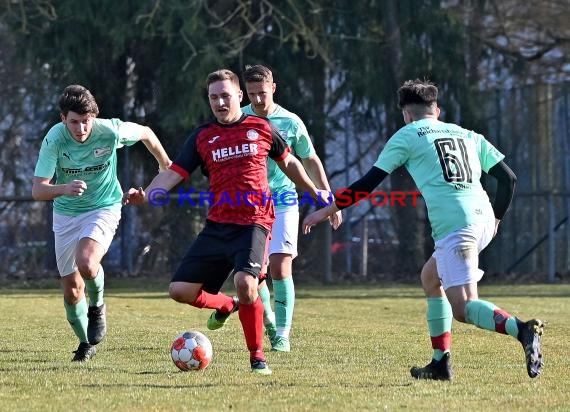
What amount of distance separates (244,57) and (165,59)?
1.25 meters

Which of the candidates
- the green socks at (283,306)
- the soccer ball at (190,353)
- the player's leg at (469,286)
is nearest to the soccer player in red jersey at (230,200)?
the soccer ball at (190,353)

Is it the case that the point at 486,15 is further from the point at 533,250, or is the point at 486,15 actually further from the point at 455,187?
the point at 455,187

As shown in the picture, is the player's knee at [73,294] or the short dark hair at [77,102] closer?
the short dark hair at [77,102]

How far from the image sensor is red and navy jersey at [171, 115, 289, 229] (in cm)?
738

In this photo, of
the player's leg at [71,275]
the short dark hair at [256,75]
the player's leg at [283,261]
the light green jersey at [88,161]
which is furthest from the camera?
the player's leg at [283,261]

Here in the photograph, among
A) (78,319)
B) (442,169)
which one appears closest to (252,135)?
(442,169)

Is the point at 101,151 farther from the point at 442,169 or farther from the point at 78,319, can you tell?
the point at 442,169

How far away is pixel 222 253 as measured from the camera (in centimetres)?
738

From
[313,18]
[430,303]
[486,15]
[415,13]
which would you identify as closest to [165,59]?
[313,18]

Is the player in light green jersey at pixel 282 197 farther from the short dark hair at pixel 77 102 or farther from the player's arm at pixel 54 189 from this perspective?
the player's arm at pixel 54 189

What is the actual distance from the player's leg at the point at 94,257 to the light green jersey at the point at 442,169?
2421 mm

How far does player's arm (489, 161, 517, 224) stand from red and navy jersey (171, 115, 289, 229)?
1449mm

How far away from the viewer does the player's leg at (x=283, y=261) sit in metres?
9.06

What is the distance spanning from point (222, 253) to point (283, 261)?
186cm
